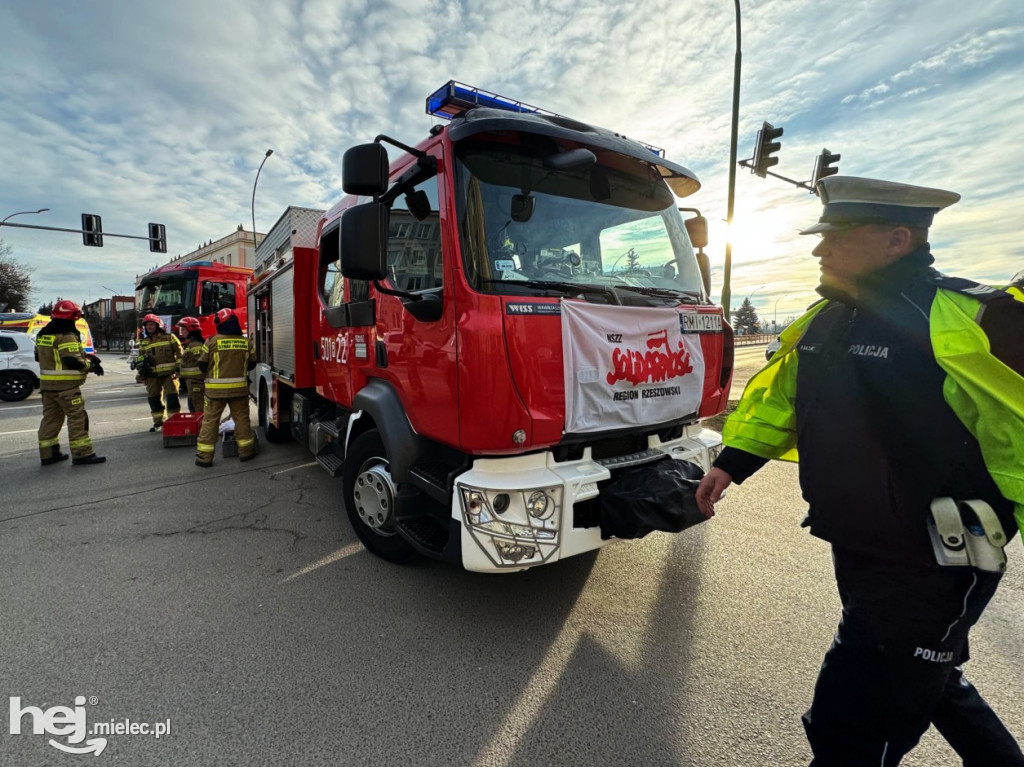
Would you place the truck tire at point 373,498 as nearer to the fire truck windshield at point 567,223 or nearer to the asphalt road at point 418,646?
the asphalt road at point 418,646

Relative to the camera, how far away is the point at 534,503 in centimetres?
226

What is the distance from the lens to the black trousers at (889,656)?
131 centimetres

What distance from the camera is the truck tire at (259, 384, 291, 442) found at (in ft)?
22.6

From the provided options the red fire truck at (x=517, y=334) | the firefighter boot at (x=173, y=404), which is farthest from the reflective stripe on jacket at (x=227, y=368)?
the red fire truck at (x=517, y=334)

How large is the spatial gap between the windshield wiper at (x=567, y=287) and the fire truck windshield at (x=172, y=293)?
13598 mm

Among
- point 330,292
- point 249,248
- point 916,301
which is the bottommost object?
point 916,301

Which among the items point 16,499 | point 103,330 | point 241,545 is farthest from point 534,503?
point 103,330

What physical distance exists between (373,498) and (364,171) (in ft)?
6.46

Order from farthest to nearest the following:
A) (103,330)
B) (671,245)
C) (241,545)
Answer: (103,330) < (241,545) < (671,245)

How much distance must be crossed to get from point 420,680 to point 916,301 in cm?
239

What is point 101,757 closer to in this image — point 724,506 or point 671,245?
point 671,245

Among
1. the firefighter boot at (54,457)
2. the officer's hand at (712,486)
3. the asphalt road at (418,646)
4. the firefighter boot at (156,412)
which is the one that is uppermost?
the officer's hand at (712,486)

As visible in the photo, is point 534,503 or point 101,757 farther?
point 534,503

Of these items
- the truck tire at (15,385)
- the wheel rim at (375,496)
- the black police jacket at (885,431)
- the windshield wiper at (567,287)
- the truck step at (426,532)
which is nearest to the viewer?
the black police jacket at (885,431)
